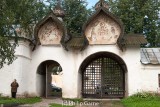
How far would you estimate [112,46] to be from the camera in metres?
22.6

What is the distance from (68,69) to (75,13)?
14.3m

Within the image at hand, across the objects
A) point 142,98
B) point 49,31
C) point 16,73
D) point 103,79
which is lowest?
point 142,98

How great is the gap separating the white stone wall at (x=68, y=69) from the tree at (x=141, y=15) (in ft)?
38.1

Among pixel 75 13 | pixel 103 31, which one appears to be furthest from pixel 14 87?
pixel 75 13

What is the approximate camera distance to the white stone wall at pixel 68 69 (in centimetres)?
2148

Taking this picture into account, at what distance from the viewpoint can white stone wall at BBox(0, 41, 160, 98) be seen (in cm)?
2148

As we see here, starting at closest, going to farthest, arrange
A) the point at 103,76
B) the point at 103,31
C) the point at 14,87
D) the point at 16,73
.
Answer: the point at 14,87 → the point at 16,73 → the point at 103,31 → the point at 103,76

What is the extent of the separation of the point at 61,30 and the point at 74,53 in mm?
1774

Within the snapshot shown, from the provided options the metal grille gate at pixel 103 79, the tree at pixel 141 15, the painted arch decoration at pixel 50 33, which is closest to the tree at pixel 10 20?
the painted arch decoration at pixel 50 33

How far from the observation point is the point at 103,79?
24.3m

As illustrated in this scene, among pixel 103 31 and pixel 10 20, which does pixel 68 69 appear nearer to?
pixel 103 31

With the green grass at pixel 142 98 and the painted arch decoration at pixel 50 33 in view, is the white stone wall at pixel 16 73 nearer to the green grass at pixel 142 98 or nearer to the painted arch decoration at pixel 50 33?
the painted arch decoration at pixel 50 33

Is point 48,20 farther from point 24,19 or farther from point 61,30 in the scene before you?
point 24,19

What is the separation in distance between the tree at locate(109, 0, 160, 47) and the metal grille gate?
1006 cm
